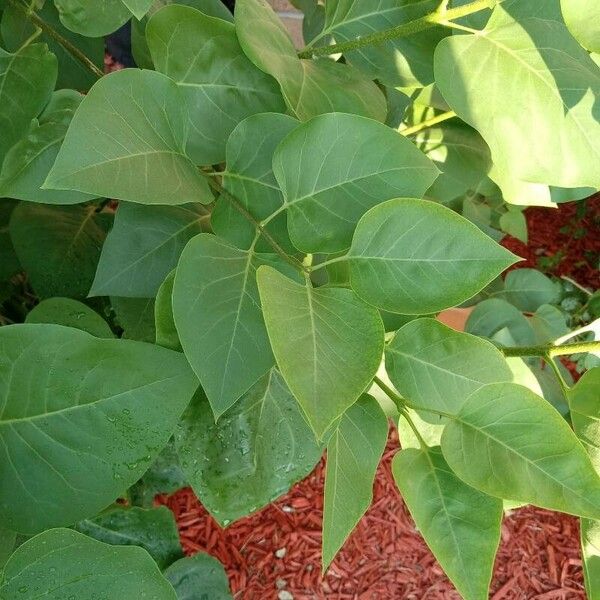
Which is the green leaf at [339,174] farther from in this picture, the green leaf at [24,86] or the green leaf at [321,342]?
the green leaf at [24,86]

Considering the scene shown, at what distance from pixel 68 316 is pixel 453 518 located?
15.8 inches

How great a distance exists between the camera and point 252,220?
23.1 inches

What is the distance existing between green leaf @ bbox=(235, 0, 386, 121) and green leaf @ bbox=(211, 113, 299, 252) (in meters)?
0.03

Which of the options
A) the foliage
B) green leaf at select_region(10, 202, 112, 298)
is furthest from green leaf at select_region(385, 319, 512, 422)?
green leaf at select_region(10, 202, 112, 298)

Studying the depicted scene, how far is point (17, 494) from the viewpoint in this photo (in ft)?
1.70

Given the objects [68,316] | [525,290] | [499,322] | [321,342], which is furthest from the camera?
[525,290]

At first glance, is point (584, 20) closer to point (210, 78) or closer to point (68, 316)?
point (210, 78)

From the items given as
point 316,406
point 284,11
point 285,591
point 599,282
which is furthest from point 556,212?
point 316,406

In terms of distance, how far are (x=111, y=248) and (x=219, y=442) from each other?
204 millimetres

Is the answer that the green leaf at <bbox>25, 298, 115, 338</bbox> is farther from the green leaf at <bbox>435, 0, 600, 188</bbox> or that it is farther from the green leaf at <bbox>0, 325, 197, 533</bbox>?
the green leaf at <bbox>435, 0, 600, 188</bbox>

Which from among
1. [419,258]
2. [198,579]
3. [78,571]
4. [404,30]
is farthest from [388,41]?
[198,579]

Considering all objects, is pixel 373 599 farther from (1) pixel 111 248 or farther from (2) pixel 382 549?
(1) pixel 111 248

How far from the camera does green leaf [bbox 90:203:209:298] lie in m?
0.65

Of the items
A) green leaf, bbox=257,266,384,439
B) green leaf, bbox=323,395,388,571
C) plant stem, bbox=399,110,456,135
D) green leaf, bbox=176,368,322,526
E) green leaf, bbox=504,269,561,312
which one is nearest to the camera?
green leaf, bbox=257,266,384,439
